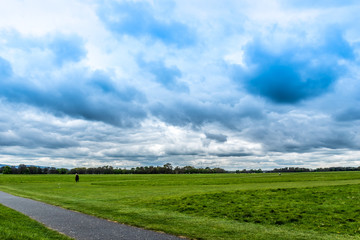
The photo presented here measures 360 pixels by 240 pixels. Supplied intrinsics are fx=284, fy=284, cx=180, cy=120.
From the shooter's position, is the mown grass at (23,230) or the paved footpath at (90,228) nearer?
the mown grass at (23,230)

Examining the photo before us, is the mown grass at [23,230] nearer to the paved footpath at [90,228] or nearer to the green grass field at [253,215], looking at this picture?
the paved footpath at [90,228]

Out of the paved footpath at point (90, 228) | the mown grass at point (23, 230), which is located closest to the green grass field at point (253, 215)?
the paved footpath at point (90, 228)

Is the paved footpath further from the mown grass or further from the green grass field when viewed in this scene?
the green grass field

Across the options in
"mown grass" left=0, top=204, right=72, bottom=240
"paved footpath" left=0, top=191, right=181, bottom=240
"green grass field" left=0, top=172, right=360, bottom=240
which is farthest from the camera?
"green grass field" left=0, top=172, right=360, bottom=240

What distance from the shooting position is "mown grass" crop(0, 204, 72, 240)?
12.2 meters

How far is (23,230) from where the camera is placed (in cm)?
1388

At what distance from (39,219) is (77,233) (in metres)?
5.58

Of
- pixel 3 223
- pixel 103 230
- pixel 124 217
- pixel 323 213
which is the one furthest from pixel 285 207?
pixel 3 223

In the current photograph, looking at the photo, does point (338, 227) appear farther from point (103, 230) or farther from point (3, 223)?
point (3, 223)

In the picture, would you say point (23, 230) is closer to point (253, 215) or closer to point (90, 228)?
point (90, 228)

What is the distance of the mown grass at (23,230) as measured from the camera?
482 inches

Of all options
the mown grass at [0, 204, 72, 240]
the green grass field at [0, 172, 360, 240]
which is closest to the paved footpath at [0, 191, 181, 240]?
the mown grass at [0, 204, 72, 240]

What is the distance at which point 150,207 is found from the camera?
79.0 feet

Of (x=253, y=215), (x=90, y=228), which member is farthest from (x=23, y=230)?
(x=253, y=215)
